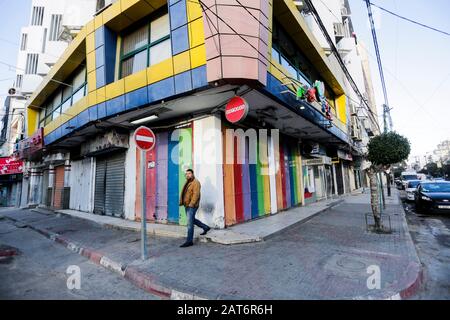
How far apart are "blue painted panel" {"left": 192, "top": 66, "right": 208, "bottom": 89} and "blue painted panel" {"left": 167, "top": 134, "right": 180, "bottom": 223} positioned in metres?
2.85

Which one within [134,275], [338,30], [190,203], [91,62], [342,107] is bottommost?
[134,275]

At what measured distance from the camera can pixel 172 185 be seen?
8125 millimetres

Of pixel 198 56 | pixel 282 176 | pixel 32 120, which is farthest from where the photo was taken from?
pixel 32 120

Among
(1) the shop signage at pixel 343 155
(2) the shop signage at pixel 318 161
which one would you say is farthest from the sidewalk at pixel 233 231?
(1) the shop signage at pixel 343 155

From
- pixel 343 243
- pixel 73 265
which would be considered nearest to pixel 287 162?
pixel 343 243

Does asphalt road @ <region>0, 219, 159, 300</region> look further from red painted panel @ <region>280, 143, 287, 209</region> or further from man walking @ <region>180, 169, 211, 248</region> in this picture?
red painted panel @ <region>280, 143, 287, 209</region>

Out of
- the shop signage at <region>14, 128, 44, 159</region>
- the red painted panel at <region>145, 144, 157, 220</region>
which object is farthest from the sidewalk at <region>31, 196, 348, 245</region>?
the shop signage at <region>14, 128, 44, 159</region>

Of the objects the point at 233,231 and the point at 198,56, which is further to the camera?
the point at 233,231

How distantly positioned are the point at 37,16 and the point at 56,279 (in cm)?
3781

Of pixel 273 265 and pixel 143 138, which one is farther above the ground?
pixel 143 138

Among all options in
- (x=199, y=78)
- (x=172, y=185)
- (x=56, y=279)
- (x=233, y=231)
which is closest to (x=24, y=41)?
Result: (x=172, y=185)

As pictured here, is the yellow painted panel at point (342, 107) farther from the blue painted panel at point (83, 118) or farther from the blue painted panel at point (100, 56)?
the blue painted panel at point (83, 118)

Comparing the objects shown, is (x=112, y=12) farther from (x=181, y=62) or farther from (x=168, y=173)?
(x=168, y=173)

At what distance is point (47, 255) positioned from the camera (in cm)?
575
